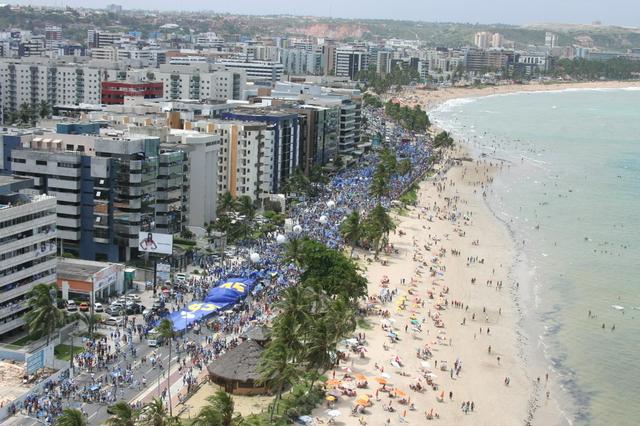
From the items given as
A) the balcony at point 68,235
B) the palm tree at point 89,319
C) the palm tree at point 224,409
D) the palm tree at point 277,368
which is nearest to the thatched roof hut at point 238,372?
the palm tree at point 277,368

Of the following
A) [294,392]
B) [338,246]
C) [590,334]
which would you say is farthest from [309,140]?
[294,392]

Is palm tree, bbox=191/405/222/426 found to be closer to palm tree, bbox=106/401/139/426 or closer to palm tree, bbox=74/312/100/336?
palm tree, bbox=106/401/139/426

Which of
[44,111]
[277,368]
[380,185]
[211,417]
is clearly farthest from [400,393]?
[44,111]

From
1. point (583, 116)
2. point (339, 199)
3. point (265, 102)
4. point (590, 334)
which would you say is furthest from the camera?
point (583, 116)

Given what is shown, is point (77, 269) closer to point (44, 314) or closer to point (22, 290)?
point (22, 290)

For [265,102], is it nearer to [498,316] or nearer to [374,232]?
[374,232]

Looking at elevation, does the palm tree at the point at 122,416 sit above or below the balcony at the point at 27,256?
below

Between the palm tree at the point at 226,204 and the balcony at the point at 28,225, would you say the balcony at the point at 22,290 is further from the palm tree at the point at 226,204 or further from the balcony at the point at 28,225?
the palm tree at the point at 226,204

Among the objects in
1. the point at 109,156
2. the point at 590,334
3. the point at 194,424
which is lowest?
the point at 590,334
